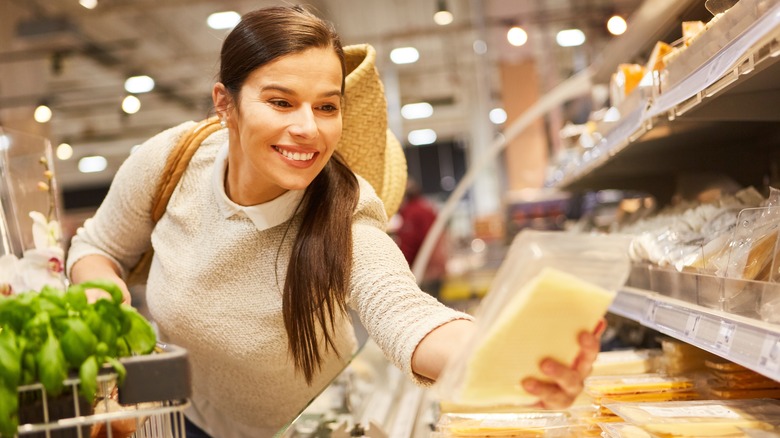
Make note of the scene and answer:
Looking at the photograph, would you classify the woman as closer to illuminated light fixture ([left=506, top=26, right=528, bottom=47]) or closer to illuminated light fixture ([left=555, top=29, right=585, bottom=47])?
illuminated light fixture ([left=506, top=26, right=528, bottom=47])

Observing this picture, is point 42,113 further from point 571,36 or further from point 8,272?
point 8,272

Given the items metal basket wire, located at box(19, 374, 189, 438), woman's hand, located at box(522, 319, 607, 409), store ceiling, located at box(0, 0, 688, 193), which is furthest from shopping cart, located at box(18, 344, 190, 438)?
store ceiling, located at box(0, 0, 688, 193)

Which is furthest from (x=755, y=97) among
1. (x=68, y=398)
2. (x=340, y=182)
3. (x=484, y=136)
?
(x=484, y=136)

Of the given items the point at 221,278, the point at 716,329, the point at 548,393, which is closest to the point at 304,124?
the point at 221,278

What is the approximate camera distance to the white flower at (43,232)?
185 centimetres

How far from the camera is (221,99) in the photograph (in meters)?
1.71

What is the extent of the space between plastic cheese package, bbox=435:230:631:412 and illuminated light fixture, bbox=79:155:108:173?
73.9ft

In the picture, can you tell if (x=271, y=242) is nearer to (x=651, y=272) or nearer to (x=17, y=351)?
(x=17, y=351)

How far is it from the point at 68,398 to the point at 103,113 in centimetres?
1706

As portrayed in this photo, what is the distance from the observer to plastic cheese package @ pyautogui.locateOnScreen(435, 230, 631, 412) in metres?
0.88

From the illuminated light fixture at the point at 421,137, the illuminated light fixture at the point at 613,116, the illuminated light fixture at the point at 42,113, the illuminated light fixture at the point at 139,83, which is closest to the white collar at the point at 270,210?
the illuminated light fixture at the point at 613,116

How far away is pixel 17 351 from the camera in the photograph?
939 millimetres

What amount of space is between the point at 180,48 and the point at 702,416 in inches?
501

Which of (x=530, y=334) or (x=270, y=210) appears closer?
(x=530, y=334)
